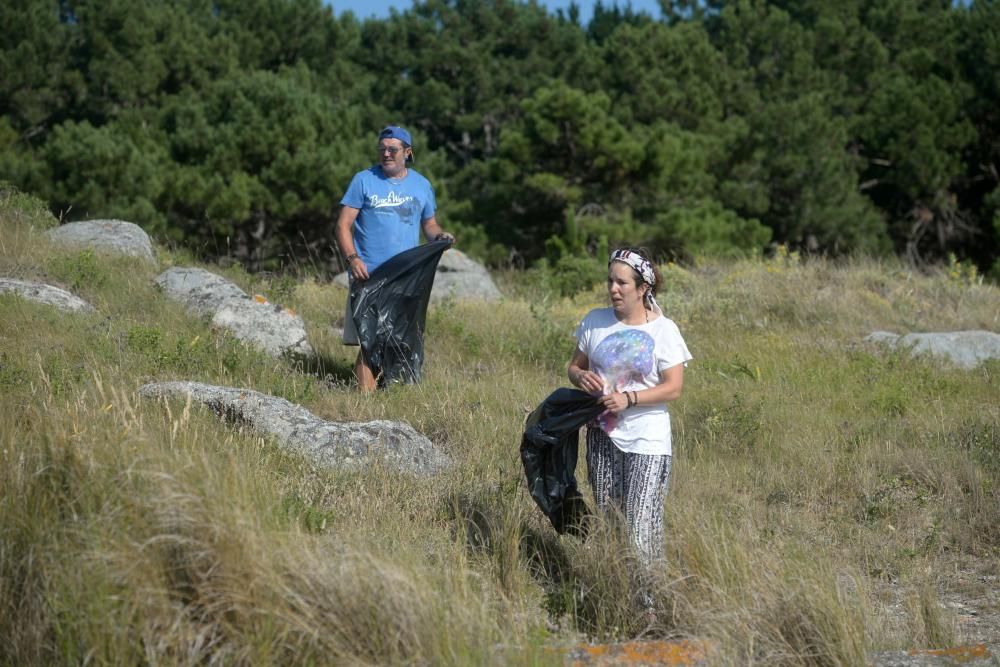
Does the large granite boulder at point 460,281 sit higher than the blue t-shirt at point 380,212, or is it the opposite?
the blue t-shirt at point 380,212

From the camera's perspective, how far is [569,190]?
20.4m

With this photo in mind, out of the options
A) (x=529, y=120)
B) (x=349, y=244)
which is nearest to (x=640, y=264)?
(x=349, y=244)

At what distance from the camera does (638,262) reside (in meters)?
Result: 4.43

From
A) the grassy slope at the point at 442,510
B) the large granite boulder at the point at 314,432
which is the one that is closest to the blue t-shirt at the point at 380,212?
the grassy slope at the point at 442,510

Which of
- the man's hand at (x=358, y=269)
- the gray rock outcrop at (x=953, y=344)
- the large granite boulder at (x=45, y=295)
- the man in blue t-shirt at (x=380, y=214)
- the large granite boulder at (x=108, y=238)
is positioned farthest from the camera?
the large granite boulder at (x=108, y=238)

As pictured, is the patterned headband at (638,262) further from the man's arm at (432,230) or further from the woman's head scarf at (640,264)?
the man's arm at (432,230)

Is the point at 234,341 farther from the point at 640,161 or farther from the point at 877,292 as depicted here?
the point at 640,161

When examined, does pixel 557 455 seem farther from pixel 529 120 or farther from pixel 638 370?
pixel 529 120

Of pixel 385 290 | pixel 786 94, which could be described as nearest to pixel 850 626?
pixel 385 290

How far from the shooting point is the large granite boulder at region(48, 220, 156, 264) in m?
10.4

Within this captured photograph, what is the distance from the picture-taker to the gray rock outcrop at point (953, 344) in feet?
30.9

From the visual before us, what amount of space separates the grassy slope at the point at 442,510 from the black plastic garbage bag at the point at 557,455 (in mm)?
204

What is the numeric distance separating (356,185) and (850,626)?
437 cm

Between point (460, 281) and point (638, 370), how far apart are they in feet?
31.7
